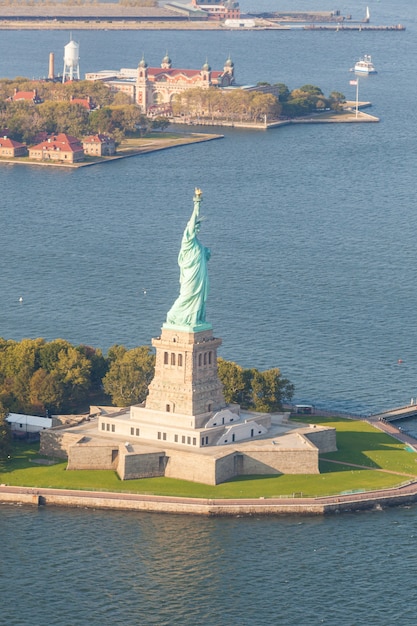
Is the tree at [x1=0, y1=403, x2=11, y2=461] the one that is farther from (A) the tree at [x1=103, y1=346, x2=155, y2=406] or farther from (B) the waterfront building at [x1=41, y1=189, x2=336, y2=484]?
(A) the tree at [x1=103, y1=346, x2=155, y2=406]

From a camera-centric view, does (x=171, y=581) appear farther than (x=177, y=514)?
No

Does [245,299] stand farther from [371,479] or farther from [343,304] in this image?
[371,479]

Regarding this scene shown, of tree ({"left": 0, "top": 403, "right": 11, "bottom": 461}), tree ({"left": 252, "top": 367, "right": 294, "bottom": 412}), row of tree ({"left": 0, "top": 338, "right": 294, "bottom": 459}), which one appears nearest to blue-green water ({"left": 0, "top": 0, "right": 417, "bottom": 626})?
tree ({"left": 252, "top": 367, "right": 294, "bottom": 412})

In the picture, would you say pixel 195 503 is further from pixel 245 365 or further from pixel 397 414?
pixel 245 365

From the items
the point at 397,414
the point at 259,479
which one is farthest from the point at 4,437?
the point at 397,414

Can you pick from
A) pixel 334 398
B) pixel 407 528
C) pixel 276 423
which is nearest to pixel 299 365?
pixel 334 398

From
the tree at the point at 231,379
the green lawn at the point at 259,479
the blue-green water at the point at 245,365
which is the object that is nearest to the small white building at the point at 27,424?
the green lawn at the point at 259,479

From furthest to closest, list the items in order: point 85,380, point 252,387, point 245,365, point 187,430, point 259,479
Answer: point 245,365 < point 252,387 < point 85,380 < point 187,430 < point 259,479
